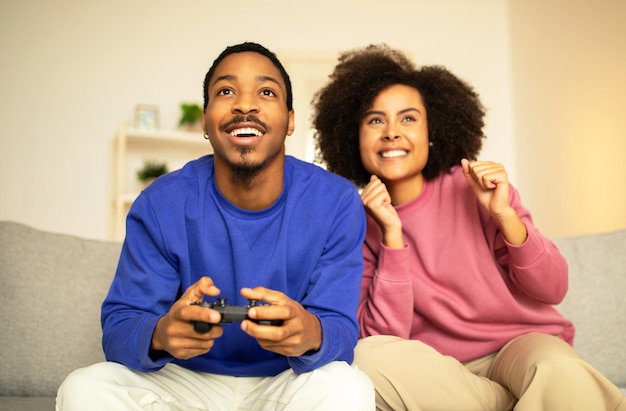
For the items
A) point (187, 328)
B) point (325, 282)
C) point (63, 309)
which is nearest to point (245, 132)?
point (325, 282)


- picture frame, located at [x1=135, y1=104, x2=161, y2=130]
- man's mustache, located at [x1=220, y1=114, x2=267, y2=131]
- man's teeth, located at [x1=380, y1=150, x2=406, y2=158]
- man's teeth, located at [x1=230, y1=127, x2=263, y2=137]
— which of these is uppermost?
picture frame, located at [x1=135, y1=104, x2=161, y2=130]

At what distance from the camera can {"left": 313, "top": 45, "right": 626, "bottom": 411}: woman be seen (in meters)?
1.49

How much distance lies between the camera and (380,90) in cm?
193

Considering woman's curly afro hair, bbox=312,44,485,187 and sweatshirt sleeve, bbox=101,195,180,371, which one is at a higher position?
woman's curly afro hair, bbox=312,44,485,187

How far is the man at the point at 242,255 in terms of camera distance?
125cm

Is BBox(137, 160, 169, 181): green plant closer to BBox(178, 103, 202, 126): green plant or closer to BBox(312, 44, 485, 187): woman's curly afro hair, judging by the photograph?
BBox(178, 103, 202, 126): green plant

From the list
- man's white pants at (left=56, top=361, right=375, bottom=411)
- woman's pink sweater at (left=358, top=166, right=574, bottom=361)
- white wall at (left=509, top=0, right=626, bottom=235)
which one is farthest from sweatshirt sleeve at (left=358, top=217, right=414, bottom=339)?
white wall at (left=509, top=0, right=626, bottom=235)

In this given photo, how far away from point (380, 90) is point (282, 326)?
3.44 ft

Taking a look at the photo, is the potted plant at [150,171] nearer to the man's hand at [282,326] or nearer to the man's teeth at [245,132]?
the man's teeth at [245,132]

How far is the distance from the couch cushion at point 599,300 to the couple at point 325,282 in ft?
0.75

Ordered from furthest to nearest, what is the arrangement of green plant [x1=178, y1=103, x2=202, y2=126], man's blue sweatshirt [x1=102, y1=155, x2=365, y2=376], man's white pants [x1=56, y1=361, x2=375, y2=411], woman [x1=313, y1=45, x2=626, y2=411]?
1. green plant [x1=178, y1=103, x2=202, y2=126]
2. woman [x1=313, y1=45, x2=626, y2=411]
3. man's blue sweatshirt [x1=102, y1=155, x2=365, y2=376]
4. man's white pants [x1=56, y1=361, x2=375, y2=411]

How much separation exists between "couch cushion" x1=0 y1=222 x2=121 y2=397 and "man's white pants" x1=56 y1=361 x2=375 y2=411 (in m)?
0.47

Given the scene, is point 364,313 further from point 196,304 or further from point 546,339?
point 196,304

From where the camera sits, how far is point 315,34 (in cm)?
504
